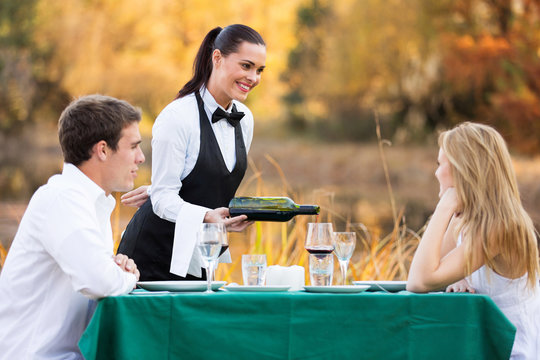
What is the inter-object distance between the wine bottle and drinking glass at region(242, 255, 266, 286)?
0.19 metres

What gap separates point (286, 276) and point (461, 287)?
55 cm

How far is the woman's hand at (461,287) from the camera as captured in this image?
2.30m

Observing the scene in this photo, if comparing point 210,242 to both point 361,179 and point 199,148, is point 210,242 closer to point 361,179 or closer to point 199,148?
point 199,148

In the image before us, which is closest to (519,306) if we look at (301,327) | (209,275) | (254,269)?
(301,327)

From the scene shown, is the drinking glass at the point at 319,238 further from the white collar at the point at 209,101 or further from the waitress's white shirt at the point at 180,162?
the white collar at the point at 209,101

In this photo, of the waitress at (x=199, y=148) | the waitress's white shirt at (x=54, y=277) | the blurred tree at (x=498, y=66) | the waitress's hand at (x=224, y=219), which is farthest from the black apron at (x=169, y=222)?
the blurred tree at (x=498, y=66)

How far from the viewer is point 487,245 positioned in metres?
2.26

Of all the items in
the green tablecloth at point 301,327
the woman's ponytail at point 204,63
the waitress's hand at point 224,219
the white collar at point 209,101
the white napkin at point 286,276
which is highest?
the woman's ponytail at point 204,63

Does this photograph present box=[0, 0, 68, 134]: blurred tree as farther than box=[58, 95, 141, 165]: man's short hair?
Yes

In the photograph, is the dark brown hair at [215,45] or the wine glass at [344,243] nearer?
the wine glass at [344,243]

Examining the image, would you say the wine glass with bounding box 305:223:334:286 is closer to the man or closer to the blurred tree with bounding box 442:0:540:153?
the man

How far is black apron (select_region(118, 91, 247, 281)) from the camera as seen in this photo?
9.91 feet

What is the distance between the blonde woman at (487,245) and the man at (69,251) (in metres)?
0.93

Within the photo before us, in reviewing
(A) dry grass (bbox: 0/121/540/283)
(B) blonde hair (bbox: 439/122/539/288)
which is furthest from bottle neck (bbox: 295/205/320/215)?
(A) dry grass (bbox: 0/121/540/283)
